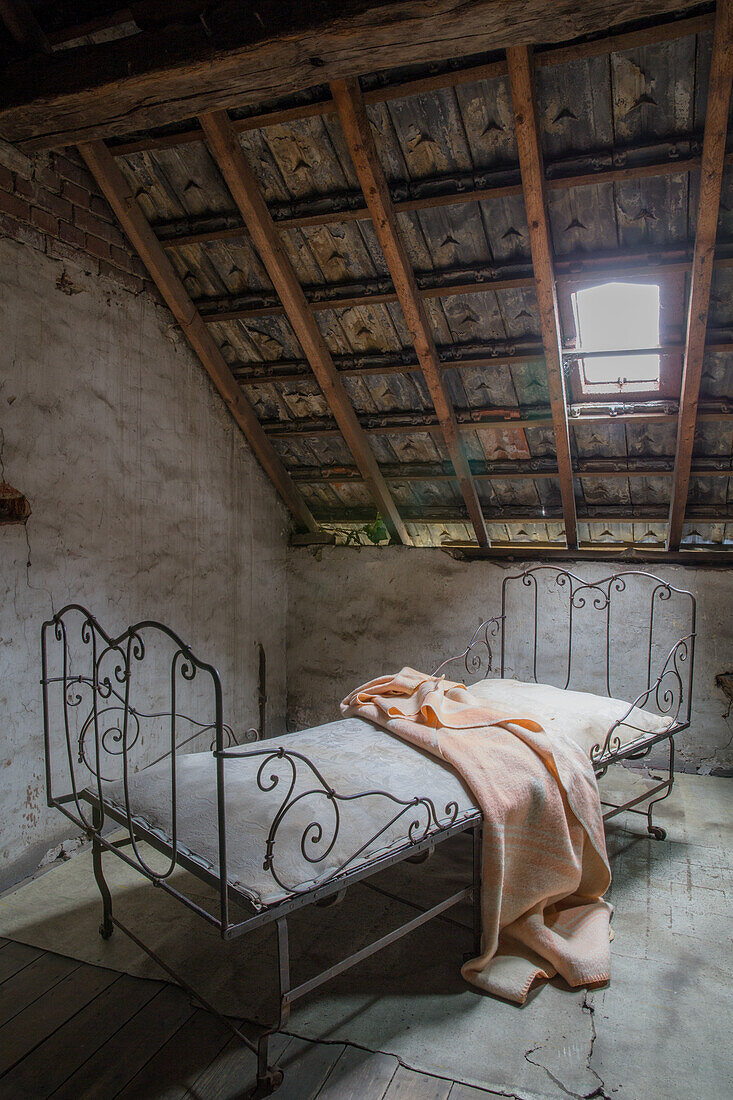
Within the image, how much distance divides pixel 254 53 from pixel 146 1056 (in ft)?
10.5

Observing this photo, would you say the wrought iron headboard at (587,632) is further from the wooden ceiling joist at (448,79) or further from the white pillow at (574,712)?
the wooden ceiling joist at (448,79)

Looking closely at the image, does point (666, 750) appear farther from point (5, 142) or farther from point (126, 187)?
point (5, 142)

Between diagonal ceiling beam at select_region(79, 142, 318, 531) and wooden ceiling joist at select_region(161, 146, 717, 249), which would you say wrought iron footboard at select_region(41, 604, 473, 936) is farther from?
wooden ceiling joist at select_region(161, 146, 717, 249)

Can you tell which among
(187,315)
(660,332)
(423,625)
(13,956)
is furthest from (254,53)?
(423,625)

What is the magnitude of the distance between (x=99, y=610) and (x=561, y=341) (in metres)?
2.68

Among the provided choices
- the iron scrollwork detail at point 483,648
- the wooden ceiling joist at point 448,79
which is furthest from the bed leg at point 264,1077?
the wooden ceiling joist at point 448,79

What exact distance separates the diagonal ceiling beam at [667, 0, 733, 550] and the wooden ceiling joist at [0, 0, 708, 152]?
0.72 feet

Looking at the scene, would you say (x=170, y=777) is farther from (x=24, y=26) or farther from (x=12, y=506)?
(x=24, y=26)

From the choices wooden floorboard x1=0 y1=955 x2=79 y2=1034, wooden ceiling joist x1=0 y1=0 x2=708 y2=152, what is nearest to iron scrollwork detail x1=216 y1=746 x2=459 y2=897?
wooden floorboard x1=0 y1=955 x2=79 y2=1034

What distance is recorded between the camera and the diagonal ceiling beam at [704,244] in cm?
234

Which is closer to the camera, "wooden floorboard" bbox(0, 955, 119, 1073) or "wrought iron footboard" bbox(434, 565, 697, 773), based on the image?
"wooden floorboard" bbox(0, 955, 119, 1073)

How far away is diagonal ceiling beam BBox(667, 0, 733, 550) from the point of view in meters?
2.34

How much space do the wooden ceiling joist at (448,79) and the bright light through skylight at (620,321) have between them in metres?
1.09

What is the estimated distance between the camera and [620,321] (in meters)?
3.56
